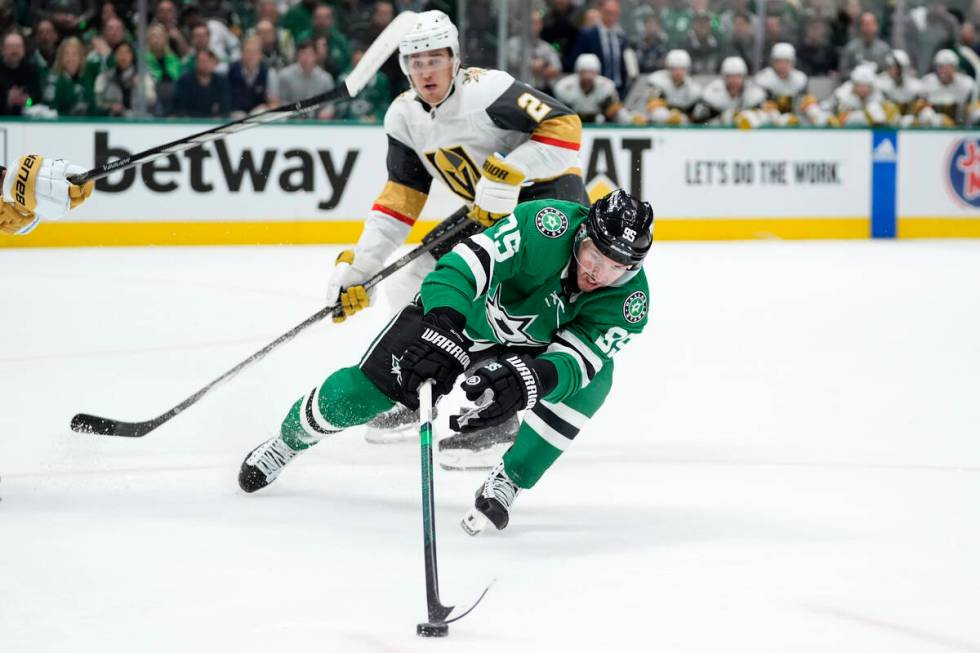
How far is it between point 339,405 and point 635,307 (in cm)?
72

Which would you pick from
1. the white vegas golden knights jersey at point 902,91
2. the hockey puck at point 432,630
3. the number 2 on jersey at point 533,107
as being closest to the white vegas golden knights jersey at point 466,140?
the number 2 on jersey at point 533,107

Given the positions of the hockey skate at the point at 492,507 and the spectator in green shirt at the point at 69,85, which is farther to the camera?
the spectator in green shirt at the point at 69,85

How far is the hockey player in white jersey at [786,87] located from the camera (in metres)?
11.1

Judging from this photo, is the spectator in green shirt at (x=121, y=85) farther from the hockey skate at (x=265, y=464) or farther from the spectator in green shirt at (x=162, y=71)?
the hockey skate at (x=265, y=464)

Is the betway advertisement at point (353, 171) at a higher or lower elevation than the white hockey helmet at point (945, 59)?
lower

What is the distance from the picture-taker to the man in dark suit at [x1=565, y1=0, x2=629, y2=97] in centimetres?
1061

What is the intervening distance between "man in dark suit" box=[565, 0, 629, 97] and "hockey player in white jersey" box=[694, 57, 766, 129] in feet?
2.17

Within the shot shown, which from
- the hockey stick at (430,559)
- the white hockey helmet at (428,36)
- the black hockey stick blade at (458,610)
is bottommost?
the black hockey stick blade at (458,610)

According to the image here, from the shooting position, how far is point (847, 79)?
37.7 feet

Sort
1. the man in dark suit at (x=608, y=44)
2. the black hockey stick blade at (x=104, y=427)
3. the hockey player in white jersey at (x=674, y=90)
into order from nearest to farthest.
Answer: the black hockey stick blade at (x=104, y=427)
the man in dark suit at (x=608, y=44)
the hockey player in white jersey at (x=674, y=90)

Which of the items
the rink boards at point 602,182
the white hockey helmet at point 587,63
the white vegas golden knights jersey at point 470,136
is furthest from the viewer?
the white hockey helmet at point 587,63

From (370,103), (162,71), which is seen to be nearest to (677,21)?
(370,103)

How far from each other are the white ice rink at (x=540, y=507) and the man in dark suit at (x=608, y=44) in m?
4.65

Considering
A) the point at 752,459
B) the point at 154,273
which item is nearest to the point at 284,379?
the point at 752,459
